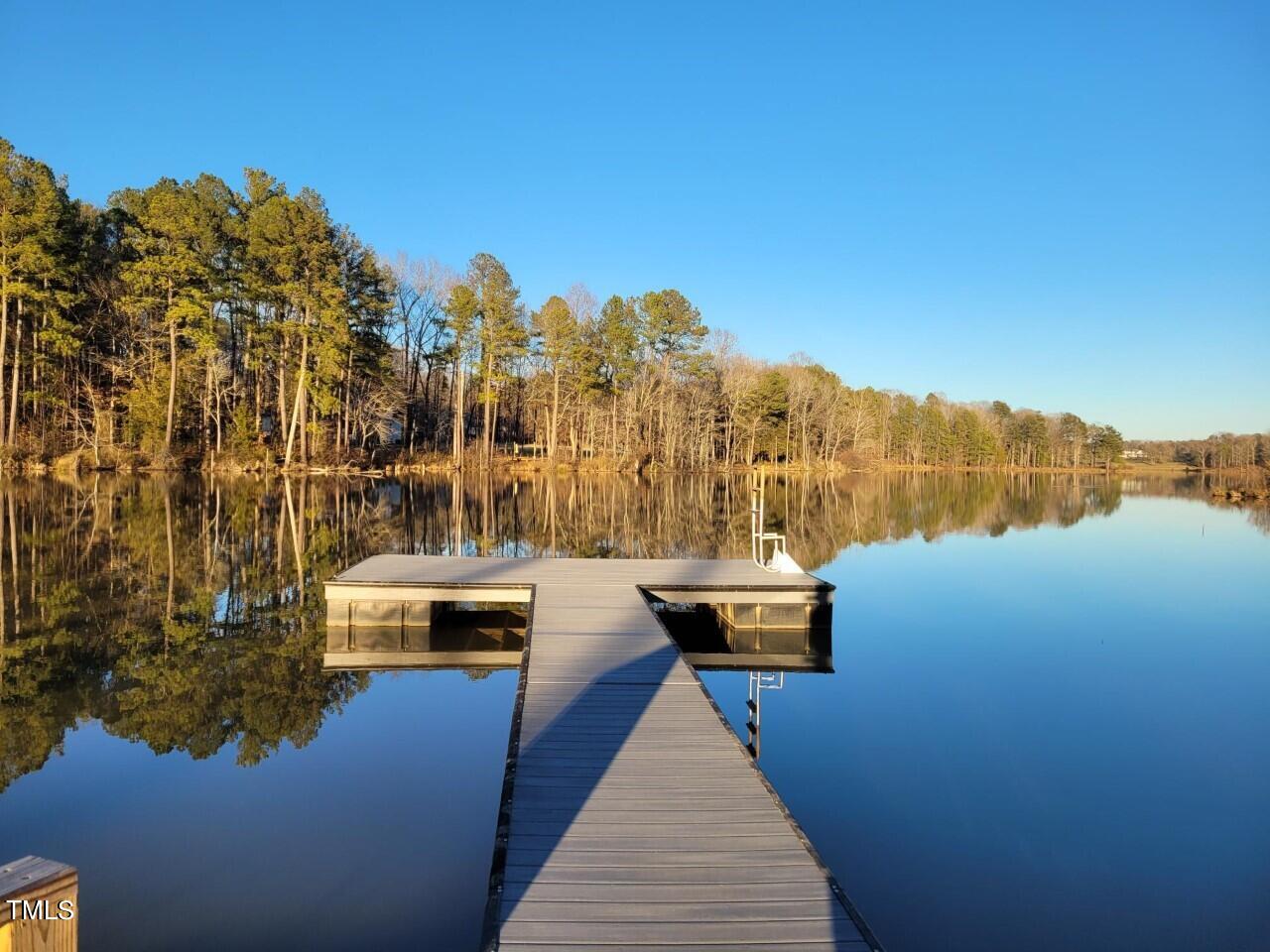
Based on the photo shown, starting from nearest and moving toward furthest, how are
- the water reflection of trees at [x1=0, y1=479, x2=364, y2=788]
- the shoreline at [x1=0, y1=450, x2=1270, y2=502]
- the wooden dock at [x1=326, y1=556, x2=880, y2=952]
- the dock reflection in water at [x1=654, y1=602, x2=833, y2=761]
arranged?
the wooden dock at [x1=326, y1=556, x2=880, y2=952] < the water reflection of trees at [x1=0, y1=479, x2=364, y2=788] < the dock reflection in water at [x1=654, y1=602, x2=833, y2=761] < the shoreline at [x1=0, y1=450, x2=1270, y2=502]

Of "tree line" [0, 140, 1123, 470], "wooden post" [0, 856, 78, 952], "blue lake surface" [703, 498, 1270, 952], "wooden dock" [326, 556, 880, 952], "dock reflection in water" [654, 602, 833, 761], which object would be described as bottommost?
"blue lake surface" [703, 498, 1270, 952]

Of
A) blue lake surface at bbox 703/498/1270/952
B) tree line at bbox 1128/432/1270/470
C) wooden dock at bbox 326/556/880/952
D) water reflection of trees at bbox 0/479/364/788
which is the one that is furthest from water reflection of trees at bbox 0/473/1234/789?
tree line at bbox 1128/432/1270/470

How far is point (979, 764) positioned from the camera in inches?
242

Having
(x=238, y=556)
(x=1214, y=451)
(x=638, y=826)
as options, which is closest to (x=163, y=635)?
(x=238, y=556)

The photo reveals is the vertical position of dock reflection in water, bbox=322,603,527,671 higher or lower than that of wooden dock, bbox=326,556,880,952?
lower

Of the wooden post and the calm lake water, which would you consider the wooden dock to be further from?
the wooden post

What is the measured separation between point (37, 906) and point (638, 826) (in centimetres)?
234

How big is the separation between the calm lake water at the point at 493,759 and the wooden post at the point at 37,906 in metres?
1.84

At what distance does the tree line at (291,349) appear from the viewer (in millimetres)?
32844

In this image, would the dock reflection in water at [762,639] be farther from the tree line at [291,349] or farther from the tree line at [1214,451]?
the tree line at [1214,451]

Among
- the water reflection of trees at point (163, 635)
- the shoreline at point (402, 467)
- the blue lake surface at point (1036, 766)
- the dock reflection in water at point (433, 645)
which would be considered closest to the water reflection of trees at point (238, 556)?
the water reflection of trees at point (163, 635)

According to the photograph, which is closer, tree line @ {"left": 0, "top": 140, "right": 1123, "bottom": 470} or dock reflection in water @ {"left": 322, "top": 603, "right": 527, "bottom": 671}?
dock reflection in water @ {"left": 322, "top": 603, "right": 527, "bottom": 671}

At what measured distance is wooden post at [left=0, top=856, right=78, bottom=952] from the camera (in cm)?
190

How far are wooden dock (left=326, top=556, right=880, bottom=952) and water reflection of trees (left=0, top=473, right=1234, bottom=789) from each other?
2480mm
